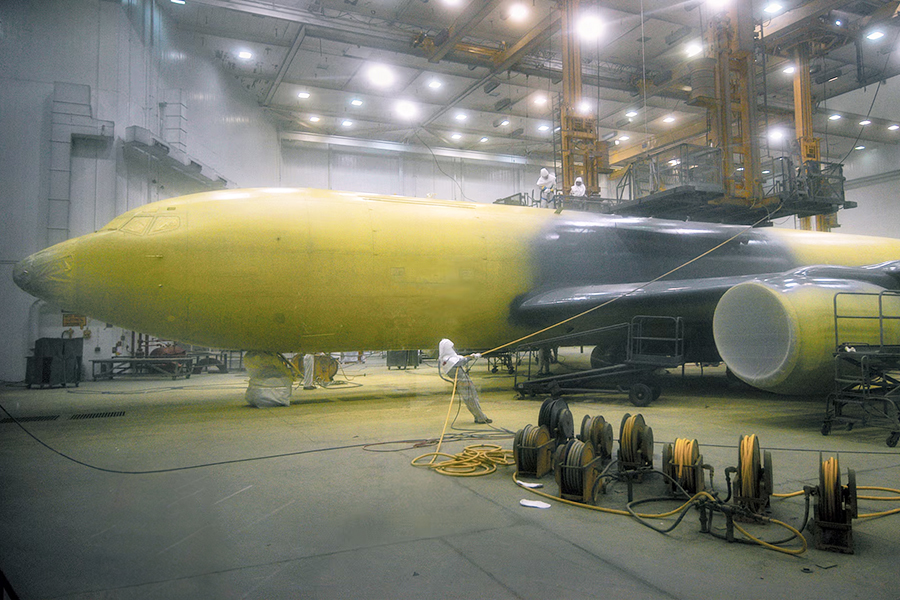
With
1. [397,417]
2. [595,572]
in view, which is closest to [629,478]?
[595,572]

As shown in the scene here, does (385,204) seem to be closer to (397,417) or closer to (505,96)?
(397,417)

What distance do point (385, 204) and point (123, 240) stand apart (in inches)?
147

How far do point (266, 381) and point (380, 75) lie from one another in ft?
49.9

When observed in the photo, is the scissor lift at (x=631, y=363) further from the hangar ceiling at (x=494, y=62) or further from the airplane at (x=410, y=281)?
the hangar ceiling at (x=494, y=62)

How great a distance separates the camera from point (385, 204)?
8.62 m

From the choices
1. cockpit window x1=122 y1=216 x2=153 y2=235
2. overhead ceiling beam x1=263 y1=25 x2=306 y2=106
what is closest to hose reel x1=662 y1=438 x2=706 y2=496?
cockpit window x1=122 y1=216 x2=153 y2=235

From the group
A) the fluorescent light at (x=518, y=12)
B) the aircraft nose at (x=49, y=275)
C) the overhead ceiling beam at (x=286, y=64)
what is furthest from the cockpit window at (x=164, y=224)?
the fluorescent light at (x=518, y=12)

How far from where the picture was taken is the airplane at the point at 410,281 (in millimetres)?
6250

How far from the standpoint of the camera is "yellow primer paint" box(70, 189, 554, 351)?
23.4 ft

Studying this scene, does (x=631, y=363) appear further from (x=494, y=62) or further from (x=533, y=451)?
(x=494, y=62)

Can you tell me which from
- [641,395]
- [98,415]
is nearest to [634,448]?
[641,395]

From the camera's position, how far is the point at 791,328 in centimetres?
579

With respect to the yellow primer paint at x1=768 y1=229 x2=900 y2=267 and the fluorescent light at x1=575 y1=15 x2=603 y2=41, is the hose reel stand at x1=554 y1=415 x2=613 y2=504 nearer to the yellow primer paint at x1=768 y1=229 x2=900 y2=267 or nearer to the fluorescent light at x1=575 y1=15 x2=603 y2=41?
the yellow primer paint at x1=768 y1=229 x2=900 y2=267

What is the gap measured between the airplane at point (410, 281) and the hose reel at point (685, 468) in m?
2.91
